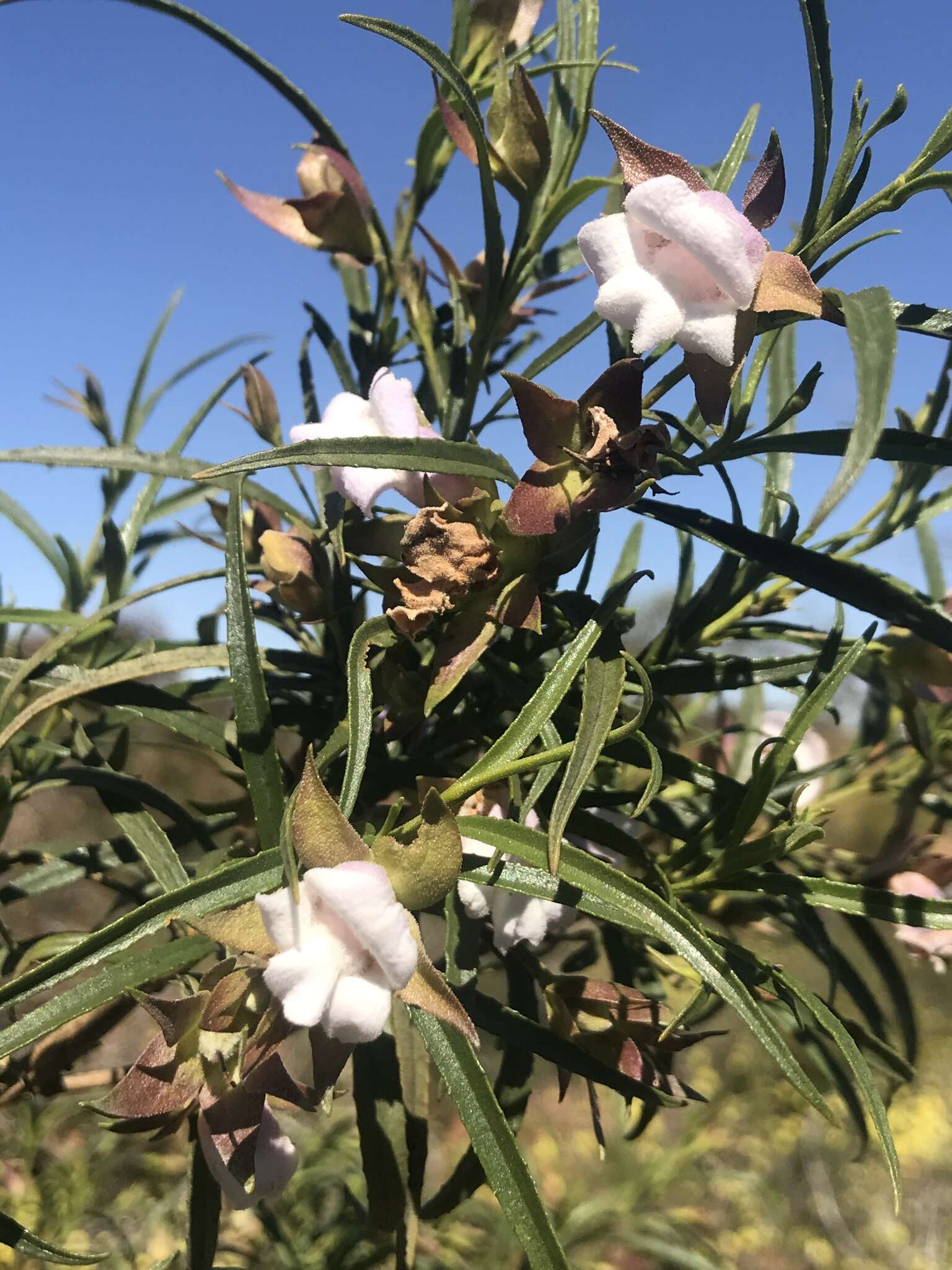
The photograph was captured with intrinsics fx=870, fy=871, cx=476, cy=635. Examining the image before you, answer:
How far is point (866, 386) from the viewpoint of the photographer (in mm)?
225

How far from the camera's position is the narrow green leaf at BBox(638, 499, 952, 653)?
13.1 inches

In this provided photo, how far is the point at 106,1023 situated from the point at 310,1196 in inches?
38.2

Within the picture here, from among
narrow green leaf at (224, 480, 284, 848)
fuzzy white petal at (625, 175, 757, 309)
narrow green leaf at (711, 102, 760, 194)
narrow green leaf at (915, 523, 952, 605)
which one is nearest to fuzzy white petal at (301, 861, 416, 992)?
narrow green leaf at (224, 480, 284, 848)

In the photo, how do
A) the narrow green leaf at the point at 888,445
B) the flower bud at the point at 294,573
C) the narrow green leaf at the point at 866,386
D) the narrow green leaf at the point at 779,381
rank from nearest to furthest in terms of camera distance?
the narrow green leaf at the point at 866,386
the narrow green leaf at the point at 888,445
the flower bud at the point at 294,573
the narrow green leaf at the point at 779,381

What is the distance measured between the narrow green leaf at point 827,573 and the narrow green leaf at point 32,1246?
13.7 inches

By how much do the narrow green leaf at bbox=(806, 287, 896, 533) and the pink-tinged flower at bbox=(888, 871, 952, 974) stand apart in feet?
1.05

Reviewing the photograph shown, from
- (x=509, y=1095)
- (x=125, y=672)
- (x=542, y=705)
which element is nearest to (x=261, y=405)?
(x=125, y=672)

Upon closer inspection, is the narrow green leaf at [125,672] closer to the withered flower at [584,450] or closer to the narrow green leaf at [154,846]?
the narrow green leaf at [154,846]

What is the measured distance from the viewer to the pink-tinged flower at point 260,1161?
12.5 inches

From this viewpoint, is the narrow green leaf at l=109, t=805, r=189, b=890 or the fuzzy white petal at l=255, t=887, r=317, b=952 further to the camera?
the narrow green leaf at l=109, t=805, r=189, b=890

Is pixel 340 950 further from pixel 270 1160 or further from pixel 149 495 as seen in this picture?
pixel 149 495

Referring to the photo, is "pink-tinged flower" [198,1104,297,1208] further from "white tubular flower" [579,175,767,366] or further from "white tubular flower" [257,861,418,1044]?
"white tubular flower" [579,175,767,366]

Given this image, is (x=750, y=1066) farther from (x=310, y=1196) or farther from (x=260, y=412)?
(x=260, y=412)

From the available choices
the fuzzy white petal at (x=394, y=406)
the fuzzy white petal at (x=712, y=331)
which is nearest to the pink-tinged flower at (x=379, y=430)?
the fuzzy white petal at (x=394, y=406)
